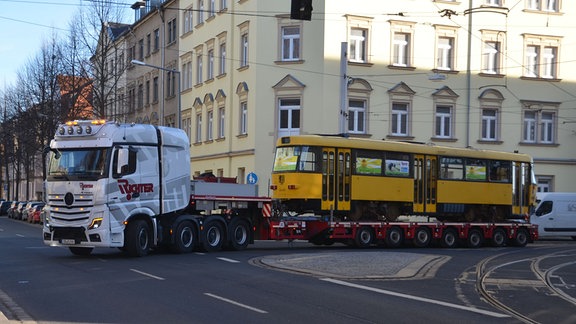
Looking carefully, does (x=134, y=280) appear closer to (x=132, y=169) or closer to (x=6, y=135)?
(x=132, y=169)

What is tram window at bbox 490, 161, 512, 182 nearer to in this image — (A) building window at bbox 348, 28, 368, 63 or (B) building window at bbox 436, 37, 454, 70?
(A) building window at bbox 348, 28, 368, 63

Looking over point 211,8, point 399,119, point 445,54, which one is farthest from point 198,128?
point 445,54

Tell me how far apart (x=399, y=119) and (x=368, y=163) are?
14.8 metres

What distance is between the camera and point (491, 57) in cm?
4244

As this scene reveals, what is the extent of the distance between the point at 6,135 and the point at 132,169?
1719 inches

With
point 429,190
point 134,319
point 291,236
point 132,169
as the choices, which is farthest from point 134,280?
point 429,190

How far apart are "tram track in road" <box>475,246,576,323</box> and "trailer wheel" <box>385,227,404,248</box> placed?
474 centimetres

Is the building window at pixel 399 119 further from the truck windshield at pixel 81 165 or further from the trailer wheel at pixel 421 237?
the truck windshield at pixel 81 165

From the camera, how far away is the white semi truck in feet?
64.4

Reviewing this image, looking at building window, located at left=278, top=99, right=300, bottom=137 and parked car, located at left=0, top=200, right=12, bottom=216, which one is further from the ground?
building window, located at left=278, top=99, right=300, bottom=137

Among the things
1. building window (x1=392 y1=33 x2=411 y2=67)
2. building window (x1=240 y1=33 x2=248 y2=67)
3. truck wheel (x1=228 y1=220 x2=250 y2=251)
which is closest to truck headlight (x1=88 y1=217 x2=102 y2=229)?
truck wheel (x1=228 y1=220 x2=250 y2=251)

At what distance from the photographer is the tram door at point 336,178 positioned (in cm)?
2539

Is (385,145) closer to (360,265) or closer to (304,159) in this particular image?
(304,159)

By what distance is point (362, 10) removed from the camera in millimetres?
39250
